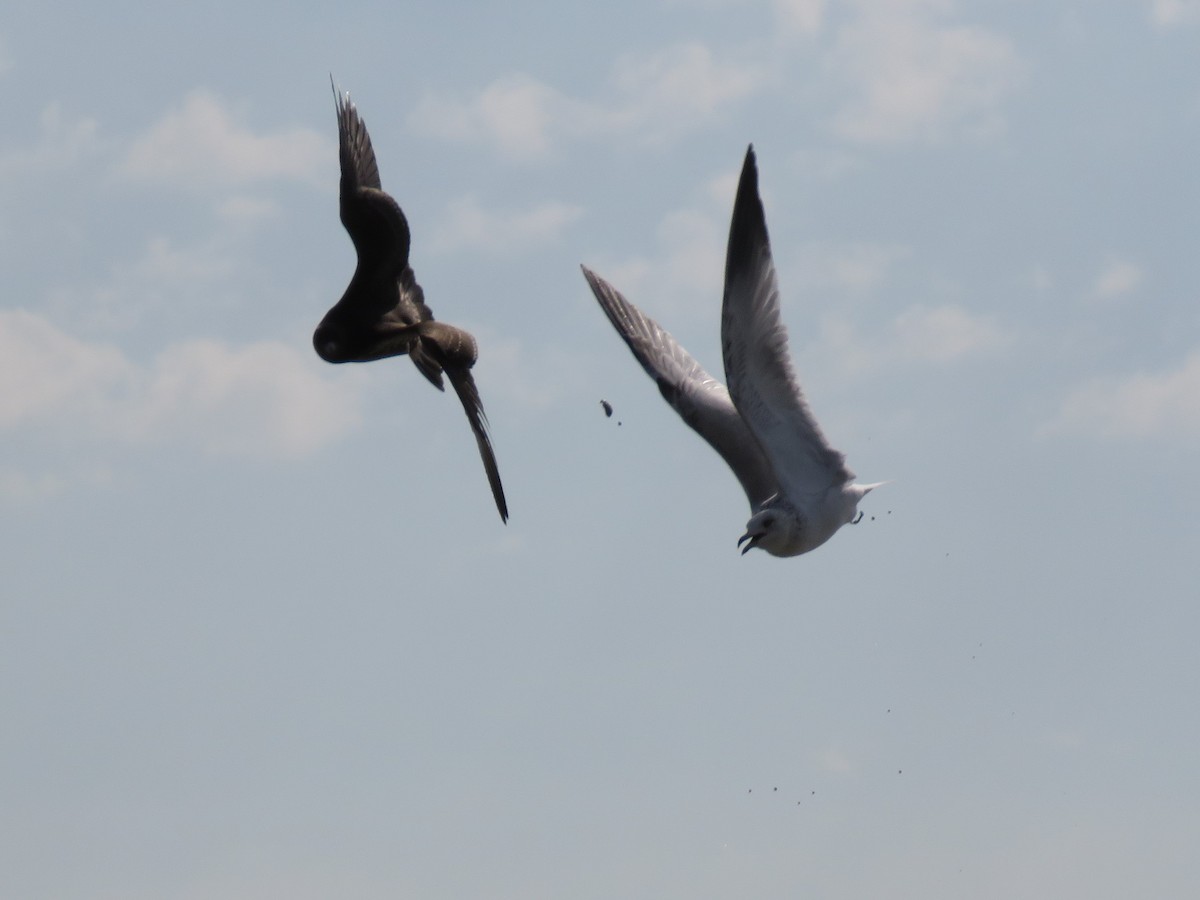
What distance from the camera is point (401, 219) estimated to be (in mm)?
20016

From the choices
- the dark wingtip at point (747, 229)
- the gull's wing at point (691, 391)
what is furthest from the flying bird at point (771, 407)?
the gull's wing at point (691, 391)

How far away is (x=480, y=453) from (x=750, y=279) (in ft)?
10.9

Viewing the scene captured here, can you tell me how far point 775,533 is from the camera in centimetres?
1753

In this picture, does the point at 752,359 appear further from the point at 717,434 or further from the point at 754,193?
the point at 717,434

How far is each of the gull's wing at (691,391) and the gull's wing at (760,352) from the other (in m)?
0.87

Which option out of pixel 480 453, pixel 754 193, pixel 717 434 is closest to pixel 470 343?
pixel 480 453

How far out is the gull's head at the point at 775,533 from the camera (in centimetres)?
1742

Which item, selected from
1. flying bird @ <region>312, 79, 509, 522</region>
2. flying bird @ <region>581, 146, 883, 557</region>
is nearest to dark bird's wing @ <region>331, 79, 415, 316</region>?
flying bird @ <region>312, 79, 509, 522</region>

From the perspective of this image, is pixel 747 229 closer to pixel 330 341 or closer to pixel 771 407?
pixel 771 407

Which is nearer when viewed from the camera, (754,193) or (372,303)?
(754,193)

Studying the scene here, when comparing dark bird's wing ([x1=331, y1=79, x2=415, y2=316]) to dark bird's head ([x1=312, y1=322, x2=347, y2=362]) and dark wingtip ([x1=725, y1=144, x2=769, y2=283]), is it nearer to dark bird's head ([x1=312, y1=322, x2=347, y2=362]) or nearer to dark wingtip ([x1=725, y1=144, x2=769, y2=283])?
dark bird's head ([x1=312, y1=322, x2=347, y2=362])

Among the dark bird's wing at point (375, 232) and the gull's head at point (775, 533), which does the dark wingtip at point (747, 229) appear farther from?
the dark bird's wing at point (375, 232)

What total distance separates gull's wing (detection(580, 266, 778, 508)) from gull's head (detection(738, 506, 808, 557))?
0.66m

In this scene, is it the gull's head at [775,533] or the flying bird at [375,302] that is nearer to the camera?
the gull's head at [775,533]
